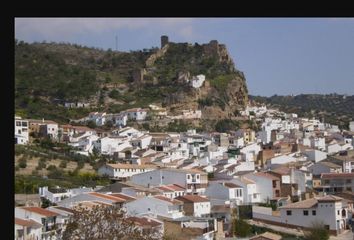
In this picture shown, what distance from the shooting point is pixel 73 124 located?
72.3 ft

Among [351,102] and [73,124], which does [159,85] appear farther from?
[351,102]

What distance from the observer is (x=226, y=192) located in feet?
39.9

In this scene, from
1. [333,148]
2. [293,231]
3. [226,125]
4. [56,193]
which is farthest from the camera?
[226,125]

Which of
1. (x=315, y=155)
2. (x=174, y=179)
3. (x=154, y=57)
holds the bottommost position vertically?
(x=174, y=179)

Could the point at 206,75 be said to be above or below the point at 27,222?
above

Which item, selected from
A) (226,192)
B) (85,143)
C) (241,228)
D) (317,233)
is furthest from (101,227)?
(85,143)

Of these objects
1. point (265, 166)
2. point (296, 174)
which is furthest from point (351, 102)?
point (296, 174)

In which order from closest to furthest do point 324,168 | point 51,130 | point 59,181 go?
point 59,181, point 324,168, point 51,130

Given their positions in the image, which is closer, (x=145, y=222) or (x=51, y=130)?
(x=145, y=222)

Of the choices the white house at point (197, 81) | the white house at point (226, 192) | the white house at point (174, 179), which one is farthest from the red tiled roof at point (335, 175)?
the white house at point (197, 81)

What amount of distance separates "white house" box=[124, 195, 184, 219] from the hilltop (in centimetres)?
1143

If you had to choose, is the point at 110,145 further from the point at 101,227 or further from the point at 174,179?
the point at 101,227

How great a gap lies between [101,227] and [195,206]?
4.92m
